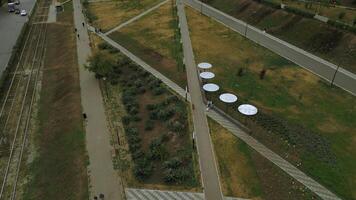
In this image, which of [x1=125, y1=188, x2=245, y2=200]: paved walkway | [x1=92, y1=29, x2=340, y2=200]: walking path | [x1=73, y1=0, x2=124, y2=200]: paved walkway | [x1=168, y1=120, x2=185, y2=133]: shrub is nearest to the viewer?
[x1=125, y1=188, x2=245, y2=200]: paved walkway

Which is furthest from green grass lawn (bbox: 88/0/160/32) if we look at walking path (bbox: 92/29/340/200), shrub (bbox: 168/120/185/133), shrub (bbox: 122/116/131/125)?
shrub (bbox: 168/120/185/133)

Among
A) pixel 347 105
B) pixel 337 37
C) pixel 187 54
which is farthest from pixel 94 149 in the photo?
pixel 337 37

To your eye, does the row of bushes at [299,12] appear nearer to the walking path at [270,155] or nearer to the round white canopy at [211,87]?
the round white canopy at [211,87]

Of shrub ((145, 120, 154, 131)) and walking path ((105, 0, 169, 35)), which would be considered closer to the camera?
shrub ((145, 120, 154, 131))

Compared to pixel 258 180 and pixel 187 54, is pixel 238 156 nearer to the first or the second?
pixel 258 180

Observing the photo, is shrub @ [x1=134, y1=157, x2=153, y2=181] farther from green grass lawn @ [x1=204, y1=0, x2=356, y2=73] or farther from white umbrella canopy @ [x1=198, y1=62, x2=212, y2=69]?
green grass lawn @ [x1=204, y1=0, x2=356, y2=73]

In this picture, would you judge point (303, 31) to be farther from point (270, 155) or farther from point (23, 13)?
point (23, 13)
